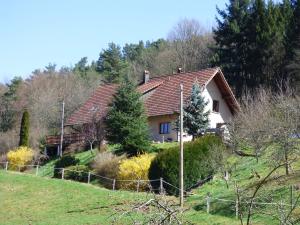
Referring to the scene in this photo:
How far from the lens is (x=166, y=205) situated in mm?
4215

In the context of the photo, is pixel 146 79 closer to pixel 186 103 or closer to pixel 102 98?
pixel 102 98

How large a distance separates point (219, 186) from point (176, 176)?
7.22ft

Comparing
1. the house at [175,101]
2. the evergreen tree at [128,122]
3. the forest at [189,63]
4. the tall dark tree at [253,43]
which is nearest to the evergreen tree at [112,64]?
the forest at [189,63]

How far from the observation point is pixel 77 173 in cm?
3562

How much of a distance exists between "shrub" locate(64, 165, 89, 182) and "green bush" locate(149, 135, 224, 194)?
664 cm

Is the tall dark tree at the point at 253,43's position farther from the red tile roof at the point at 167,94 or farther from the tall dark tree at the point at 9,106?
the tall dark tree at the point at 9,106

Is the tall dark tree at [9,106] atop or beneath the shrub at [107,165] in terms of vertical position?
atop

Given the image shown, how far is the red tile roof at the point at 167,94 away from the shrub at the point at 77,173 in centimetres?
950

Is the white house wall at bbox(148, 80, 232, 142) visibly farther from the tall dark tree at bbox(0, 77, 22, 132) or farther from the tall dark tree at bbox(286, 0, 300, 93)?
the tall dark tree at bbox(0, 77, 22, 132)

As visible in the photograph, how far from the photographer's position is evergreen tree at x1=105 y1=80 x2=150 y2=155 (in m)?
36.4

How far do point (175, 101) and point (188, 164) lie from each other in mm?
15328

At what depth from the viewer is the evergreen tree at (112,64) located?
76.6 m

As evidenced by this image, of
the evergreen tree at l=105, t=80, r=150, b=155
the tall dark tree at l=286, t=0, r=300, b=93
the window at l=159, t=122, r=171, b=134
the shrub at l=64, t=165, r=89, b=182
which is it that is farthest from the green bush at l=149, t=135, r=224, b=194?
the tall dark tree at l=286, t=0, r=300, b=93

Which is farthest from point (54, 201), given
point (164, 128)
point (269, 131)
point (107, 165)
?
point (164, 128)
